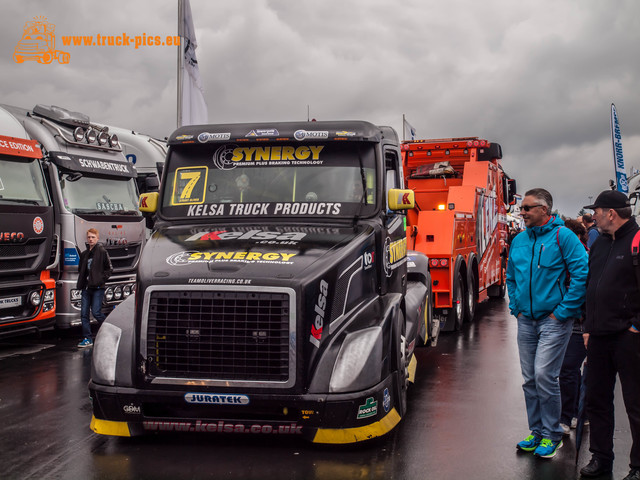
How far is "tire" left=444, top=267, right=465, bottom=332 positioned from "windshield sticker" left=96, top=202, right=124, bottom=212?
241 inches

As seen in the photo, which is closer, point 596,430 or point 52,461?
point 596,430

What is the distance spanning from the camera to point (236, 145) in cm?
616

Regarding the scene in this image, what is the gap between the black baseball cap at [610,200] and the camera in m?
4.59

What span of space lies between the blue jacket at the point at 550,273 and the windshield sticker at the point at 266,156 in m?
2.04


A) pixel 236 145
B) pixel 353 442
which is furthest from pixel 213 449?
pixel 236 145

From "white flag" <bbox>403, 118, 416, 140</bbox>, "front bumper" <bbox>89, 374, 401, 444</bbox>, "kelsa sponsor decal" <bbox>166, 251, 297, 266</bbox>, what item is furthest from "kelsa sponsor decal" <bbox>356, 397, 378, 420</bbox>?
"white flag" <bbox>403, 118, 416, 140</bbox>

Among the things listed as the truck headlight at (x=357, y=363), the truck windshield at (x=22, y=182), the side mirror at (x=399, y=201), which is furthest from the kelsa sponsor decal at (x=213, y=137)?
the truck windshield at (x=22, y=182)

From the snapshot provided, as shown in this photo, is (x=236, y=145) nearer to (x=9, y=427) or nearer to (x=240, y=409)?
(x=240, y=409)

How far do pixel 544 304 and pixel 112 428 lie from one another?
11.2ft

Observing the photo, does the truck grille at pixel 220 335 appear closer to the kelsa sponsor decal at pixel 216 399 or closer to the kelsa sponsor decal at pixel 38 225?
the kelsa sponsor decal at pixel 216 399

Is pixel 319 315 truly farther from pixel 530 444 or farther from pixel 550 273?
pixel 530 444

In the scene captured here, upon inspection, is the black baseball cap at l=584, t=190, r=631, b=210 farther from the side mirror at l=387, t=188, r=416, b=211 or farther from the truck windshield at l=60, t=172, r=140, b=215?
the truck windshield at l=60, t=172, r=140, b=215

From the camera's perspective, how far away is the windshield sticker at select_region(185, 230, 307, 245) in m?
5.35

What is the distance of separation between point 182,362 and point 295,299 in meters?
0.98
